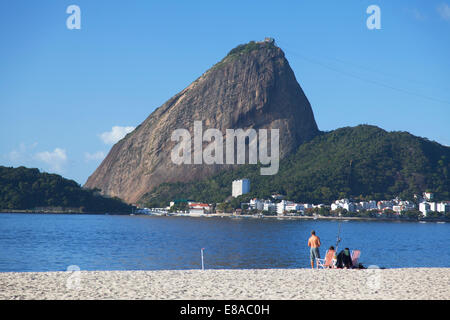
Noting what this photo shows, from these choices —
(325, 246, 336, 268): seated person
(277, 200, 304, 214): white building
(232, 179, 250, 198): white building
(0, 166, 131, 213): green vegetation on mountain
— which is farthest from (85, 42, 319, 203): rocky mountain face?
(325, 246, 336, 268): seated person

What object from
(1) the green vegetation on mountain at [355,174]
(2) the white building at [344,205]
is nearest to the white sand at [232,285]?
(2) the white building at [344,205]

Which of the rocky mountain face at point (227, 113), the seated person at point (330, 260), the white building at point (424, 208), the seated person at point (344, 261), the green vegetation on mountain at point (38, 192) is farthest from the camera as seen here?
the rocky mountain face at point (227, 113)

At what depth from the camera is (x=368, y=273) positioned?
17094 millimetres

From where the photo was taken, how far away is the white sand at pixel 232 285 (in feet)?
41.5

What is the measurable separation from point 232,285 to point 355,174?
145799 millimetres

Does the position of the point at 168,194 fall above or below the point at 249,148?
below

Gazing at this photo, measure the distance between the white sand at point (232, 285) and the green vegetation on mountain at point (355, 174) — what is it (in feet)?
449

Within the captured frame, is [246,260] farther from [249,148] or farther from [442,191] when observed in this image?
[249,148]

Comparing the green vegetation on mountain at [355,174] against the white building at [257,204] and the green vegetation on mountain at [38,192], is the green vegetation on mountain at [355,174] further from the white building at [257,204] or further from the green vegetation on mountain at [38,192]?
the green vegetation on mountain at [38,192]

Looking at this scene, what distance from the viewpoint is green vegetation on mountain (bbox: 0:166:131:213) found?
13625 cm

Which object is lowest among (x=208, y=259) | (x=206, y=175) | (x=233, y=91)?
(x=208, y=259)

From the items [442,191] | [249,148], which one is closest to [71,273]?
[442,191]

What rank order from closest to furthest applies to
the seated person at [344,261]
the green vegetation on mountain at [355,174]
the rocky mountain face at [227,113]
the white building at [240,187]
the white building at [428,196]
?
the seated person at [344,261] < the white building at [428,196] < the green vegetation on mountain at [355,174] < the white building at [240,187] < the rocky mountain face at [227,113]
